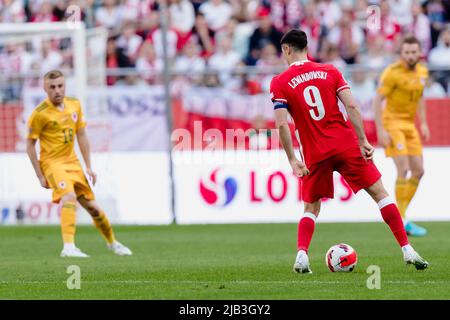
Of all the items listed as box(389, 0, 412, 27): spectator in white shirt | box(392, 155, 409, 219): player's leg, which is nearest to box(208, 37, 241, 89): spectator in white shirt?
box(389, 0, 412, 27): spectator in white shirt

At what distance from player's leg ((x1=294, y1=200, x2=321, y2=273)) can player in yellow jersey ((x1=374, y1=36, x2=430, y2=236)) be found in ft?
17.6

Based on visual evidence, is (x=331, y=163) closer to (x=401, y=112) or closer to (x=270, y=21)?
(x=401, y=112)

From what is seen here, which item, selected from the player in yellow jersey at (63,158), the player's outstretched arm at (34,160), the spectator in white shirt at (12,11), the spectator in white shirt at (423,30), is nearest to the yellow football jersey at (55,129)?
the player in yellow jersey at (63,158)

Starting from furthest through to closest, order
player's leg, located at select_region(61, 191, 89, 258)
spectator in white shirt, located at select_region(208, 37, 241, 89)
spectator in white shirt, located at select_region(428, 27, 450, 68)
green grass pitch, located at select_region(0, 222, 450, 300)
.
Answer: spectator in white shirt, located at select_region(208, 37, 241, 89)
spectator in white shirt, located at select_region(428, 27, 450, 68)
player's leg, located at select_region(61, 191, 89, 258)
green grass pitch, located at select_region(0, 222, 450, 300)

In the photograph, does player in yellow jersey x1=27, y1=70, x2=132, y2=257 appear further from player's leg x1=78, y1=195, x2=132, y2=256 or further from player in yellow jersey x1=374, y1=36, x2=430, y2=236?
player in yellow jersey x1=374, y1=36, x2=430, y2=236

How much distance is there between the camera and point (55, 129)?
14281mm

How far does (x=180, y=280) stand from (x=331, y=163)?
70.9 inches

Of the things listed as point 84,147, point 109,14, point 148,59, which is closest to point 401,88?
point 84,147

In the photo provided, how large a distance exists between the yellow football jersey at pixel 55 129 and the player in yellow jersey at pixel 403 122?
4.43 m

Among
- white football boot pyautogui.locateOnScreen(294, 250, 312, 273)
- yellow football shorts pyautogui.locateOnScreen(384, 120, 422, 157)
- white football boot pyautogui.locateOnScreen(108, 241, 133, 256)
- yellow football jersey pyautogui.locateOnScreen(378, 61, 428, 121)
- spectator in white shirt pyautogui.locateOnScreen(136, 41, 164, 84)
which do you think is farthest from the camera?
spectator in white shirt pyautogui.locateOnScreen(136, 41, 164, 84)

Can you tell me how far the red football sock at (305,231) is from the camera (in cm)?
1082

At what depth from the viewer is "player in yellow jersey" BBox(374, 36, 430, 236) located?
16281 millimetres
